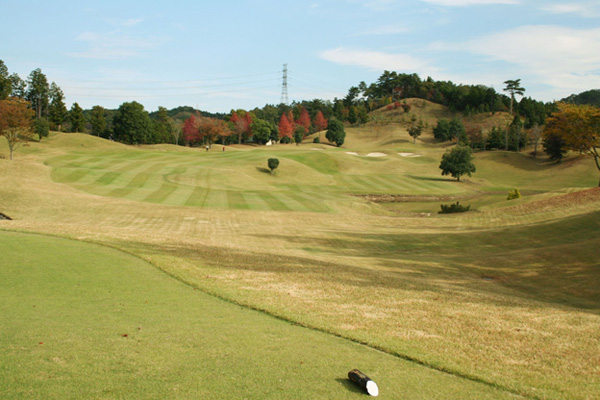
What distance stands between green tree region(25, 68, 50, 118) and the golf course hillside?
4348 inches

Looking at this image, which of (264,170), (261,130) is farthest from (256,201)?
(261,130)

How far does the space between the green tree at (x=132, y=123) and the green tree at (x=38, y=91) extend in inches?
1332

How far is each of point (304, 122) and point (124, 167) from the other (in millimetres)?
111052

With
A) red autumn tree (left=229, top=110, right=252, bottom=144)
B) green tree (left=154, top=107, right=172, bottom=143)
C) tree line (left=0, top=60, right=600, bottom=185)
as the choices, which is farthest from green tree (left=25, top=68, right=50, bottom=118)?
red autumn tree (left=229, top=110, right=252, bottom=144)

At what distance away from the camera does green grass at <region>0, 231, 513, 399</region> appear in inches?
219

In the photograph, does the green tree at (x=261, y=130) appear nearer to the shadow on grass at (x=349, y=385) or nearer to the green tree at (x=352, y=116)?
the green tree at (x=352, y=116)

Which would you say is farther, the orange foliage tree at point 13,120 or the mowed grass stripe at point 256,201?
the orange foliage tree at point 13,120

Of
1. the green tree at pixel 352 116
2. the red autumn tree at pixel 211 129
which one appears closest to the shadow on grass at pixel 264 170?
the red autumn tree at pixel 211 129

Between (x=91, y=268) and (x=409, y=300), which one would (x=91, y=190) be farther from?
(x=409, y=300)

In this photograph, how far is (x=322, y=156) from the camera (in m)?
88.6

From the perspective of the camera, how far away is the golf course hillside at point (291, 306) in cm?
609

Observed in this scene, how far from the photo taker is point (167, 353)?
Result: 6.68 metres

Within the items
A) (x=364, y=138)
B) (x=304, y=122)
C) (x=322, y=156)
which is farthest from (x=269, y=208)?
(x=304, y=122)

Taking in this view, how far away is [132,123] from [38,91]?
40.3 meters
